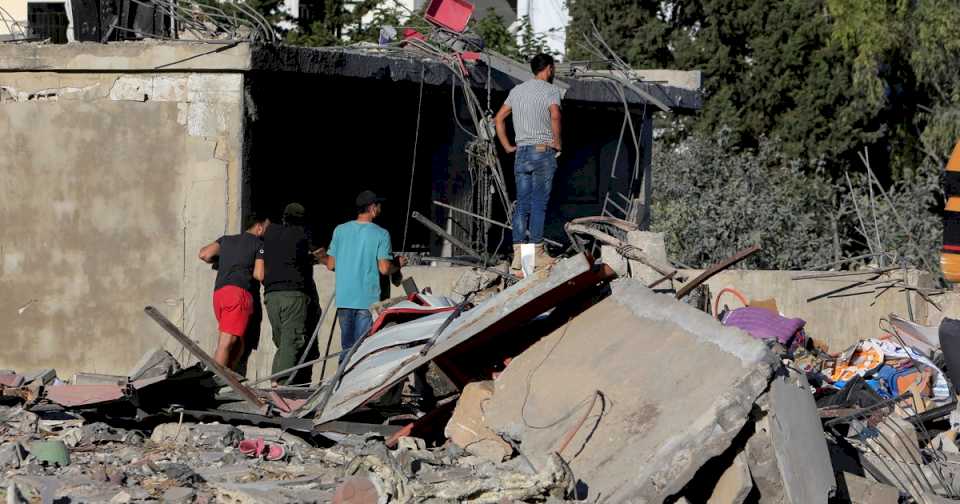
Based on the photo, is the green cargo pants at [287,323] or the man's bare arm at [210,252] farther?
the man's bare arm at [210,252]

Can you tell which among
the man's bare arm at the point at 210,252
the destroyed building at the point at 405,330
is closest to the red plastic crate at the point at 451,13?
the destroyed building at the point at 405,330

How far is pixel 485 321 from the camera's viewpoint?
699 cm

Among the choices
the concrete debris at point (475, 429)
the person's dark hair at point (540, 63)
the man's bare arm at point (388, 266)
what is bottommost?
the concrete debris at point (475, 429)

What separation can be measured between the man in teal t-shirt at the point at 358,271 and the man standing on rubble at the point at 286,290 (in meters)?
0.33

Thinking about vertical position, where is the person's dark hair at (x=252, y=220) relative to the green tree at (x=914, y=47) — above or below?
below

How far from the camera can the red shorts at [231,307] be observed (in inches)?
378

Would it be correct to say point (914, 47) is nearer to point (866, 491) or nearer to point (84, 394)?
point (866, 491)

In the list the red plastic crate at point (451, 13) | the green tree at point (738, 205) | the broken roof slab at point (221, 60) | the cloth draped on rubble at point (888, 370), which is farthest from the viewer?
the green tree at point (738, 205)

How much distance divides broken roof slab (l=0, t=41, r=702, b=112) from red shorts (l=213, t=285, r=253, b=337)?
66.8 inches

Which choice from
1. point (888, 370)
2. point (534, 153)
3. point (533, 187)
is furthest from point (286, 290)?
point (888, 370)

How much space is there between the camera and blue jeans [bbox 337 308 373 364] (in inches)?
368

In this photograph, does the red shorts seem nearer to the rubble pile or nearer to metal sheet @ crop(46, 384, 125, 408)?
the rubble pile

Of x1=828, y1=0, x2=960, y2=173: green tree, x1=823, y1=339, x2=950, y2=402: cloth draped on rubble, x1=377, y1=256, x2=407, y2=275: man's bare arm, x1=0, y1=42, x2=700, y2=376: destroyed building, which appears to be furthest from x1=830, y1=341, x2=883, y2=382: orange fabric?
x1=828, y1=0, x2=960, y2=173: green tree

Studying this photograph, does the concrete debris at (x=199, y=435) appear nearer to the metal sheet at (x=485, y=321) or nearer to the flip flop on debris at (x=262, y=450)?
the flip flop on debris at (x=262, y=450)
